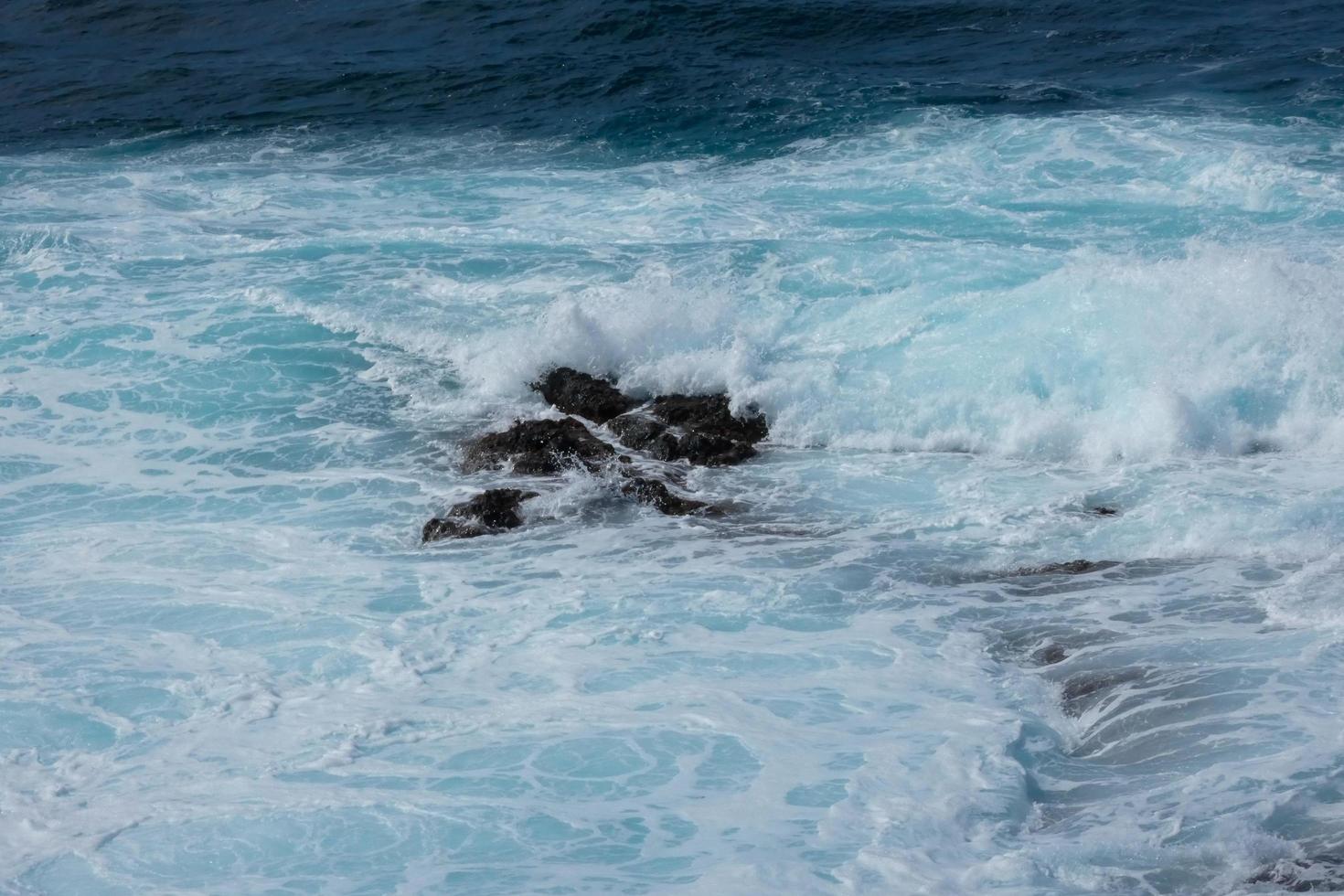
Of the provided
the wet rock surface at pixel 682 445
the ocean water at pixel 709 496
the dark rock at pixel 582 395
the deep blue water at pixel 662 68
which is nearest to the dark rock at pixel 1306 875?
the ocean water at pixel 709 496

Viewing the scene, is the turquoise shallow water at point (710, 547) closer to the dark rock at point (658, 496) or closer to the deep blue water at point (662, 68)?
the dark rock at point (658, 496)

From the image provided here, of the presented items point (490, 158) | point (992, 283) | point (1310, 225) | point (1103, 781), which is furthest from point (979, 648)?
point (490, 158)

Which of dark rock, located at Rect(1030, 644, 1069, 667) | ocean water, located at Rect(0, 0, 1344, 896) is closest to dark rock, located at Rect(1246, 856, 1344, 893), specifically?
ocean water, located at Rect(0, 0, 1344, 896)

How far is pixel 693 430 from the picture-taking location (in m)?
9.66

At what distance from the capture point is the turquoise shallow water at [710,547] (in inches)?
223

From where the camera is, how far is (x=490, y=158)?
54.9 ft

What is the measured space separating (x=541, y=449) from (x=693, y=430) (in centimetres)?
113

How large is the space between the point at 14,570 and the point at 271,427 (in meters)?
2.50

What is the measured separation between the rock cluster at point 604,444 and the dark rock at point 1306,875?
438 centimetres

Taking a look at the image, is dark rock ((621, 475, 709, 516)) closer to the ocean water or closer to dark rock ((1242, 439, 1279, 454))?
the ocean water

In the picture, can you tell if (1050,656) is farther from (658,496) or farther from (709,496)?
(658,496)

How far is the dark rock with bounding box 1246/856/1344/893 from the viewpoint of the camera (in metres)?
4.86

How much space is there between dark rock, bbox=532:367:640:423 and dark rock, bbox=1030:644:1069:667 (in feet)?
13.8

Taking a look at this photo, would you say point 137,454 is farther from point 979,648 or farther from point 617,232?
point 979,648
